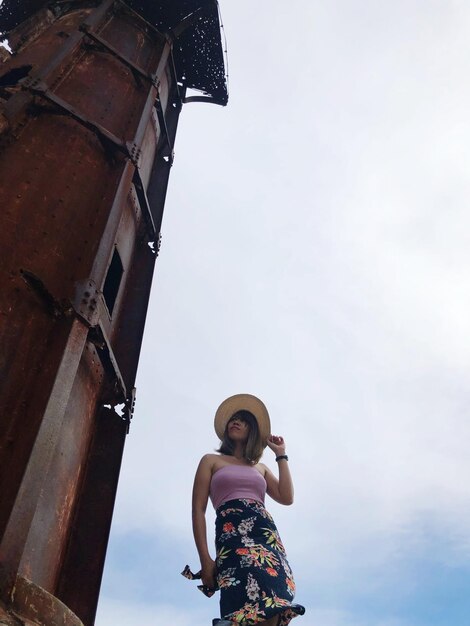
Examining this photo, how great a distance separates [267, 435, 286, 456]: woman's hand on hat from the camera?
13.8 feet

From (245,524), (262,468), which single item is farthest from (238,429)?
(245,524)

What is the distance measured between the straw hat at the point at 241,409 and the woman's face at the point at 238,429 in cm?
28

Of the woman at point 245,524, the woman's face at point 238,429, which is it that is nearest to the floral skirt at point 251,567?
the woman at point 245,524

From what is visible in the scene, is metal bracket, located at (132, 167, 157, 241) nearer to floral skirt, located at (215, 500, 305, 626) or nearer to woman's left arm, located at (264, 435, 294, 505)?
woman's left arm, located at (264, 435, 294, 505)

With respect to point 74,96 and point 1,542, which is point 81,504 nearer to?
point 1,542

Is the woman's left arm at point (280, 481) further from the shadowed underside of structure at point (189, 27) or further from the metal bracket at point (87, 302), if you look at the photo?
the shadowed underside of structure at point (189, 27)

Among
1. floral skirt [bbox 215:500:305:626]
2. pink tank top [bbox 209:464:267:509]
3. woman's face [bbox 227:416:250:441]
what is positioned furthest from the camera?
woman's face [bbox 227:416:250:441]

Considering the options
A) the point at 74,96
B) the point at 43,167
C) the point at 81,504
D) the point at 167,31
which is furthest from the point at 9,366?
the point at 167,31

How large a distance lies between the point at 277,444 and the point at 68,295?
199 cm

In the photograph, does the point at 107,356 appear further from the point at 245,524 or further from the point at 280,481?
the point at 245,524

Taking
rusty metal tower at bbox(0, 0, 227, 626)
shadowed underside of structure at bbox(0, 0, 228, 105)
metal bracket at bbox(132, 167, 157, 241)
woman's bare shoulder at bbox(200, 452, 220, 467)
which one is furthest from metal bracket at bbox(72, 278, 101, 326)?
shadowed underside of structure at bbox(0, 0, 228, 105)

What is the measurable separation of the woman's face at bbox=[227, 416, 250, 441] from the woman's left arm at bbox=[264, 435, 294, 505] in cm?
23

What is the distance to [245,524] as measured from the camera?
11.1ft

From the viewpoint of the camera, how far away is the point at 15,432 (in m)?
3.37
